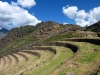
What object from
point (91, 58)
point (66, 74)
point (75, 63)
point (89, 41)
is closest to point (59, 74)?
point (66, 74)

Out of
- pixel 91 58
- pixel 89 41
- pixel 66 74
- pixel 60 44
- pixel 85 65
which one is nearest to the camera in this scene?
pixel 66 74

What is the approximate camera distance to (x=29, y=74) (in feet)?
76.5

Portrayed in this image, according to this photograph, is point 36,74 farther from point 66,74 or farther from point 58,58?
point 58,58

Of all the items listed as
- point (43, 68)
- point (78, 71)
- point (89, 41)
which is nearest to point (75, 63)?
point (78, 71)

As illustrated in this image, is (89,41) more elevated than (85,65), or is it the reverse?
(89,41)

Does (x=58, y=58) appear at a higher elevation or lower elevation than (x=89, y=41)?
lower

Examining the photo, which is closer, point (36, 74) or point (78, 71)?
point (78, 71)

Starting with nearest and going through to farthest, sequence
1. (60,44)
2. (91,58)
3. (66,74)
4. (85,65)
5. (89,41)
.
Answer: (66,74)
(85,65)
(91,58)
(89,41)
(60,44)

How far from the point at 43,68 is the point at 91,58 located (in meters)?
6.85

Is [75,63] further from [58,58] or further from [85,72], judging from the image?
[58,58]

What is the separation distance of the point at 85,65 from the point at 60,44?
27489 millimetres

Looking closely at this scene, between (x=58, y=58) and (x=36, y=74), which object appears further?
(x=58, y=58)

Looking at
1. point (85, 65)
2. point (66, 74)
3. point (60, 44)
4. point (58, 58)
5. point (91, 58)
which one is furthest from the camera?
point (60, 44)

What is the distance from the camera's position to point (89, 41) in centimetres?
4081
